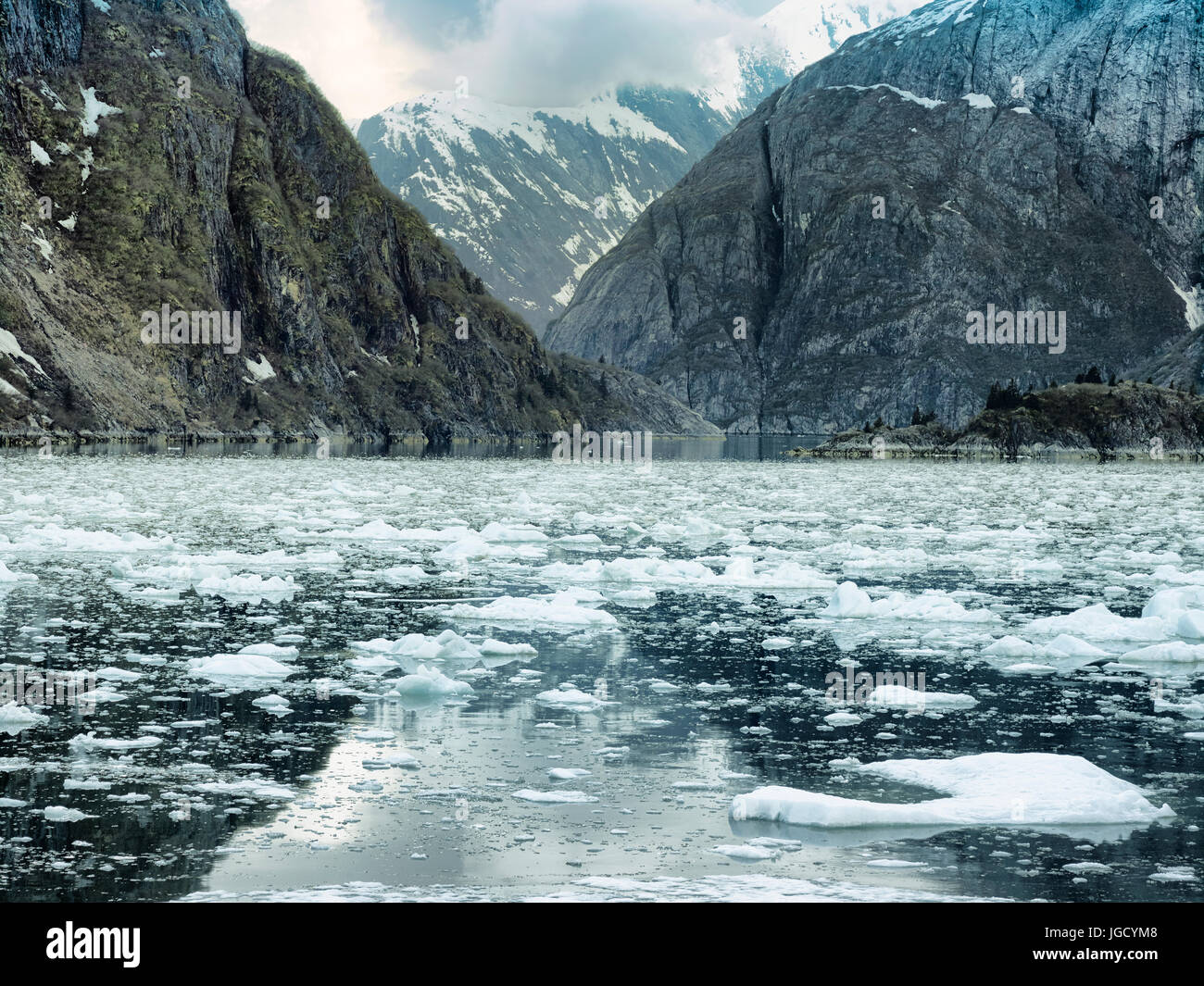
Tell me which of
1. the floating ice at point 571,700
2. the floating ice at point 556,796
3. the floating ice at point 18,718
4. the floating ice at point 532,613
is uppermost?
the floating ice at point 532,613

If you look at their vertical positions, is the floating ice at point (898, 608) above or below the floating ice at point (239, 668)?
above

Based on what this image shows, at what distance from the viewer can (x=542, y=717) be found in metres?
19.5

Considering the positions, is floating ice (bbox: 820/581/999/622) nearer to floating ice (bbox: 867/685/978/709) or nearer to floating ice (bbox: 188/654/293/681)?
floating ice (bbox: 867/685/978/709)

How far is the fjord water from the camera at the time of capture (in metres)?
12.6

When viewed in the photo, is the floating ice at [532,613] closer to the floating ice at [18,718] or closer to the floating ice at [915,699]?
the floating ice at [915,699]

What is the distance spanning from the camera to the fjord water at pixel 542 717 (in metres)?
12.6

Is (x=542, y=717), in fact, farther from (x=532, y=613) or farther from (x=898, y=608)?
(x=898, y=608)

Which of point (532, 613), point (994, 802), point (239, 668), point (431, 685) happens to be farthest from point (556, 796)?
point (532, 613)

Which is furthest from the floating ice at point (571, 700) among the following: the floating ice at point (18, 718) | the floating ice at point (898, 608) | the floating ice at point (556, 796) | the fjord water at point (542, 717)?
the floating ice at point (898, 608)

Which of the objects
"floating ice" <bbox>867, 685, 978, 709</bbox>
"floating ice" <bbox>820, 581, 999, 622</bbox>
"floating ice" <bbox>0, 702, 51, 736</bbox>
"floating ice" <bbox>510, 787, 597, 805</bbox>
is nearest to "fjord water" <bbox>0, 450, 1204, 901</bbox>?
"floating ice" <bbox>510, 787, 597, 805</bbox>

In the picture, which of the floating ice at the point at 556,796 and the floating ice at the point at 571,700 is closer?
the floating ice at the point at 556,796

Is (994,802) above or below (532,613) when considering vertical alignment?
below

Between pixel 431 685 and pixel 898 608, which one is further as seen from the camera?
pixel 898 608

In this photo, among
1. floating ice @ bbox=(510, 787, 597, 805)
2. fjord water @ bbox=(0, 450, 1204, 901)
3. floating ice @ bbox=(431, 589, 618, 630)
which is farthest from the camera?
floating ice @ bbox=(431, 589, 618, 630)
